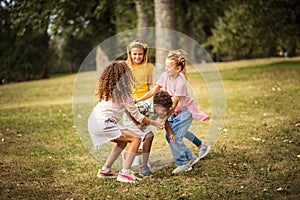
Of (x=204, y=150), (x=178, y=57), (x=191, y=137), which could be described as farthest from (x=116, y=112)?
(x=204, y=150)

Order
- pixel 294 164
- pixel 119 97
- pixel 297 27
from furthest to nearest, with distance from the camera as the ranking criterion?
pixel 297 27 < pixel 294 164 < pixel 119 97

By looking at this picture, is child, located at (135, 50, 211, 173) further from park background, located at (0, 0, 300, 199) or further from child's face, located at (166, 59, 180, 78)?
park background, located at (0, 0, 300, 199)

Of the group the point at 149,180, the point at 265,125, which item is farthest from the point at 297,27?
the point at 149,180

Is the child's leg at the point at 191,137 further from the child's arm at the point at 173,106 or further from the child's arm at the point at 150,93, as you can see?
the child's arm at the point at 150,93

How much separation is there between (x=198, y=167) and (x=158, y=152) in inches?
20.2

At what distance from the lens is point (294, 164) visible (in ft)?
17.9

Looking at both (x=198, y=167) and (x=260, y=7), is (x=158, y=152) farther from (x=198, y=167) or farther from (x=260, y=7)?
(x=260, y=7)

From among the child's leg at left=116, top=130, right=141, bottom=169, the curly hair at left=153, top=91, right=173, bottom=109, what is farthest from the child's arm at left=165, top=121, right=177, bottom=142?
the child's leg at left=116, top=130, right=141, bottom=169

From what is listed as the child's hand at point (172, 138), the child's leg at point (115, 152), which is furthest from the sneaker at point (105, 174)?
the child's hand at point (172, 138)

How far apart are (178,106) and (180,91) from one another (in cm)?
22

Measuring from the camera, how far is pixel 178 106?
5.37m

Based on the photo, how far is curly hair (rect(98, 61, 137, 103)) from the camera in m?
5.10

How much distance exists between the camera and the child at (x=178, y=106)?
523 cm

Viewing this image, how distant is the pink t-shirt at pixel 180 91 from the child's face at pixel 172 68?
0.18 feet
